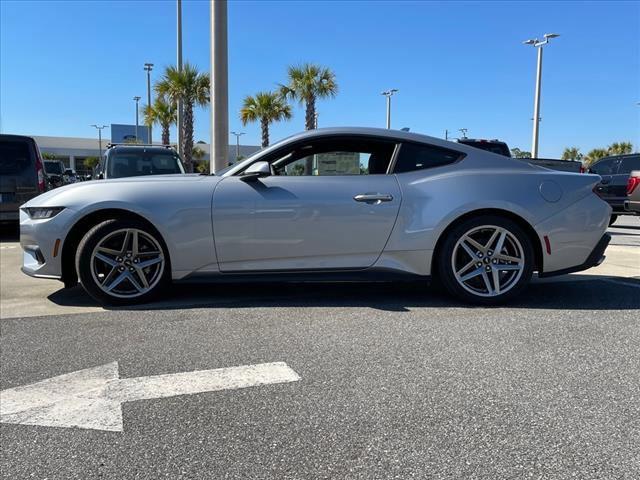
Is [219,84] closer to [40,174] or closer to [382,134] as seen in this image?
[40,174]

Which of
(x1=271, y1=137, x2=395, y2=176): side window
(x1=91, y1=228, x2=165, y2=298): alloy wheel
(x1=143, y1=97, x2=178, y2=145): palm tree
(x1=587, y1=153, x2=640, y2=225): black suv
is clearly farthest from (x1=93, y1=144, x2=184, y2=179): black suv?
(x1=143, y1=97, x2=178, y2=145): palm tree

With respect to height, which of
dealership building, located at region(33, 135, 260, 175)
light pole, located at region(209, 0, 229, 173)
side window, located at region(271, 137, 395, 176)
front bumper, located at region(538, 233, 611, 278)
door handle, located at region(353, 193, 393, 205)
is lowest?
front bumper, located at region(538, 233, 611, 278)

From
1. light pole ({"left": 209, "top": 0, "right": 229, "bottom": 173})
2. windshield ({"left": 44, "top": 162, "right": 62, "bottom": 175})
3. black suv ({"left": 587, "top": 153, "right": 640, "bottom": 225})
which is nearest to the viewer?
light pole ({"left": 209, "top": 0, "right": 229, "bottom": 173})

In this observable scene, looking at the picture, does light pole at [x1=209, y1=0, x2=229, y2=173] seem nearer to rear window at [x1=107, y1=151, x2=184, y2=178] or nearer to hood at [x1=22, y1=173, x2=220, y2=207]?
rear window at [x1=107, y1=151, x2=184, y2=178]

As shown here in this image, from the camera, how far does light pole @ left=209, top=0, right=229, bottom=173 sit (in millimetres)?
10258

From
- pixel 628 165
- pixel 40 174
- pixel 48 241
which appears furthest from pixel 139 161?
pixel 628 165

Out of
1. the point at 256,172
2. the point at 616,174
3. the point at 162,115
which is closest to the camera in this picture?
the point at 256,172

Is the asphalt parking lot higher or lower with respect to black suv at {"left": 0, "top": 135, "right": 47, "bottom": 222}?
lower

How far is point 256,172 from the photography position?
4.38 meters

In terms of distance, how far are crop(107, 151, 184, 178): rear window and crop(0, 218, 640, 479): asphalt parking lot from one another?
19.1ft

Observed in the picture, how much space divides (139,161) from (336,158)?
706 centimetres

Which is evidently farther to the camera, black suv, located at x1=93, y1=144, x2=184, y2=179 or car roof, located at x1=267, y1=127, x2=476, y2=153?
black suv, located at x1=93, y1=144, x2=184, y2=179

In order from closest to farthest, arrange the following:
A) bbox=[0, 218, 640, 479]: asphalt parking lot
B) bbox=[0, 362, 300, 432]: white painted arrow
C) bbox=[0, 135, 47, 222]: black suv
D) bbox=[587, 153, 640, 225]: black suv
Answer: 1. bbox=[0, 218, 640, 479]: asphalt parking lot
2. bbox=[0, 362, 300, 432]: white painted arrow
3. bbox=[0, 135, 47, 222]: black suv
4. bbox=[587, 153, 640, 225]: black suv

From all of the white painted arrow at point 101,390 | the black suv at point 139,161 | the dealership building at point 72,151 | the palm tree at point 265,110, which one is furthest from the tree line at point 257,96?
the dealership building at point 72,151
